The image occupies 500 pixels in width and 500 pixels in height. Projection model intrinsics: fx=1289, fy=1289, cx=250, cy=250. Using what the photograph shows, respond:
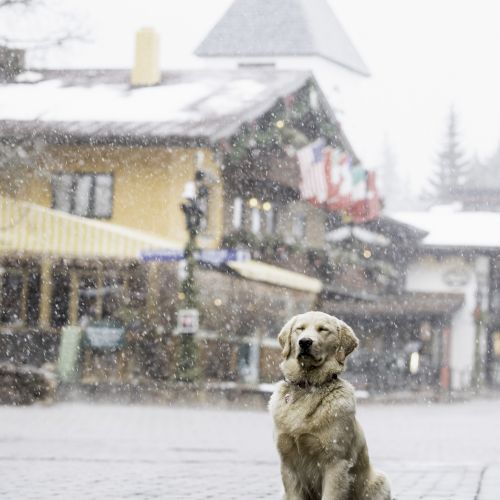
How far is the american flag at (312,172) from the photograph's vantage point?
1261 inches

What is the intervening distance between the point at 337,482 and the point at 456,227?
4310 cm

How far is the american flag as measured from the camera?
3203 cm

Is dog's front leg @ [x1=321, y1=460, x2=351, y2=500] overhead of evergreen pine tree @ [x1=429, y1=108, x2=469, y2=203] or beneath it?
beneath

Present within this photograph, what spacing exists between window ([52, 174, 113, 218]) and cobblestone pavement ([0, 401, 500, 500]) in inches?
407

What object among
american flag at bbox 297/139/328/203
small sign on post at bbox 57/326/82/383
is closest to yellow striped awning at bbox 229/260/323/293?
american flag at bbox 297/139/328/203

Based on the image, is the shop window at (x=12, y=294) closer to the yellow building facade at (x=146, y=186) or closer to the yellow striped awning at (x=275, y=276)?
the yellow building facade at (x=146, y=186)

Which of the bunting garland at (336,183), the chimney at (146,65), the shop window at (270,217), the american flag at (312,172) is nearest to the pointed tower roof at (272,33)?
the bunting garland at (336,183)

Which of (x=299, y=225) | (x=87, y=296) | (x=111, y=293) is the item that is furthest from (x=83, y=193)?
(x=299, y=225)

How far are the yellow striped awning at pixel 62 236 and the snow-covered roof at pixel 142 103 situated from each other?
1966 mm

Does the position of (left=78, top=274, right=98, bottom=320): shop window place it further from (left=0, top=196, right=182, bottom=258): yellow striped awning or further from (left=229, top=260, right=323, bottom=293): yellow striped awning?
(left=229, top=260, right=323, bottom=293): yellow striped awning

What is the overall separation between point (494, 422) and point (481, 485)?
520 inches

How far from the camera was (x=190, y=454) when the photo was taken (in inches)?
480

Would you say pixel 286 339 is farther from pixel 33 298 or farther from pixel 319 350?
pixel 33 298

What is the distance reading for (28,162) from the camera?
2744cm
